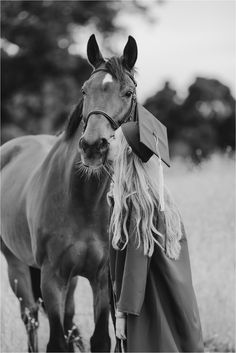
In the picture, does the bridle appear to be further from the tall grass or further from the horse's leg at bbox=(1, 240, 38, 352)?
the tall grass

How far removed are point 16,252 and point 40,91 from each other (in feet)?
68.0

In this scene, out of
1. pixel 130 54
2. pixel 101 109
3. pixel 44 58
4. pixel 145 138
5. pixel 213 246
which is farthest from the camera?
pixel 44 58

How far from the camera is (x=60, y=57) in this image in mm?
25516

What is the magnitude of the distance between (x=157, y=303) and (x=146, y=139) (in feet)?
3.29

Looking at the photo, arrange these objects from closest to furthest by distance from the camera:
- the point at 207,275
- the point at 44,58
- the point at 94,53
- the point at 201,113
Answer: the point at 94,53 < the point at 207,275 < the point at 44,58 < the point at 201,113

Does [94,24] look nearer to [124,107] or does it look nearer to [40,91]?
[40,91]

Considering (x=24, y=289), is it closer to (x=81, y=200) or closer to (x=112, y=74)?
(x=81, y=200)

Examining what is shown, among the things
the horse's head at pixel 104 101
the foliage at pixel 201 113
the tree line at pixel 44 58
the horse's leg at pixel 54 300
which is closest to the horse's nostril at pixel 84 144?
the horse's head at pixel 104 101

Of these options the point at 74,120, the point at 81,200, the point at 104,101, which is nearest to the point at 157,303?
the point at 81,200

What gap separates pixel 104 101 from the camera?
4.22 meters

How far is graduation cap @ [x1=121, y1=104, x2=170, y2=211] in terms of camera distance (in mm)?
3797

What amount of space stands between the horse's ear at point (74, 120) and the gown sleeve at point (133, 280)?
1389 mm

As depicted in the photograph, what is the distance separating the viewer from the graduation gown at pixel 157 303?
3691 mm

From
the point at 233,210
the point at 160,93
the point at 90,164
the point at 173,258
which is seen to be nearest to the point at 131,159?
the point at 90,164
